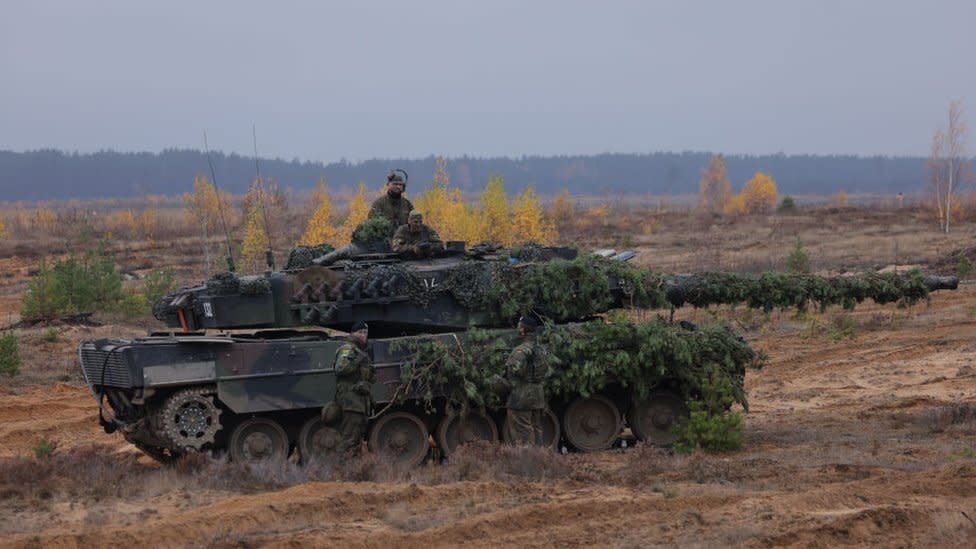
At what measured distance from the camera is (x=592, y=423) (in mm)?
15000

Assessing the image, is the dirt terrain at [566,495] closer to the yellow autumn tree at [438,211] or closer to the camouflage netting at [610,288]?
the camouflage netting at [610,288]

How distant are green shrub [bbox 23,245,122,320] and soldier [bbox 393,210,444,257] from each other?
1892 cm

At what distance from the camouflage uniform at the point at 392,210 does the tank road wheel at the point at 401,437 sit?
8.68ft

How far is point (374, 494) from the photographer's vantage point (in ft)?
37.5

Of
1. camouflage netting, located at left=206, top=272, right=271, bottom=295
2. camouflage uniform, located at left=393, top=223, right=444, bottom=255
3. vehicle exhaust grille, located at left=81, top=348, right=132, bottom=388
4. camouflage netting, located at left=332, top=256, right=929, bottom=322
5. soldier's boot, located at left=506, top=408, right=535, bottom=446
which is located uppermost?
camouflage uniform, located at left=393, top=223, right=444, bottom=255

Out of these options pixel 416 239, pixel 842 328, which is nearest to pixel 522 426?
→ pixel 416 239

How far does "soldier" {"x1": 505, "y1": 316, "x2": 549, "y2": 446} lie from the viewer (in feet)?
45.2

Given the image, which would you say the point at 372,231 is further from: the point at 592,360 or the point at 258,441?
the point at 592,360

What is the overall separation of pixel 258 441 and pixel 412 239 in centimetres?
316

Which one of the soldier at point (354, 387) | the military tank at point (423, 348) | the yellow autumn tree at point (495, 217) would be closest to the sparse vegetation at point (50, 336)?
the military tank at point (423, 348)

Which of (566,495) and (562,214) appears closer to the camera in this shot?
(566,495)

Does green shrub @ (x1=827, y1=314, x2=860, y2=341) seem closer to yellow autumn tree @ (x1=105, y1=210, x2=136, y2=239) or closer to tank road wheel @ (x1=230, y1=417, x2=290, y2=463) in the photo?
tank road wheel @ (x1=230, y1=417, x2=290, y2=463)

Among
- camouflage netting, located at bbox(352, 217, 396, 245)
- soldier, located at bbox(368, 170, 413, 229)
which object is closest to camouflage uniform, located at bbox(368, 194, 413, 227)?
soldier, located at bbox(368, 170, 413, 229)

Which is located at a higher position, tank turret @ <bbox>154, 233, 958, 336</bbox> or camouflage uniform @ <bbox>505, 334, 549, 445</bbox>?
tank turret @ <bbox>154, 233, 958, 336</bbox>
